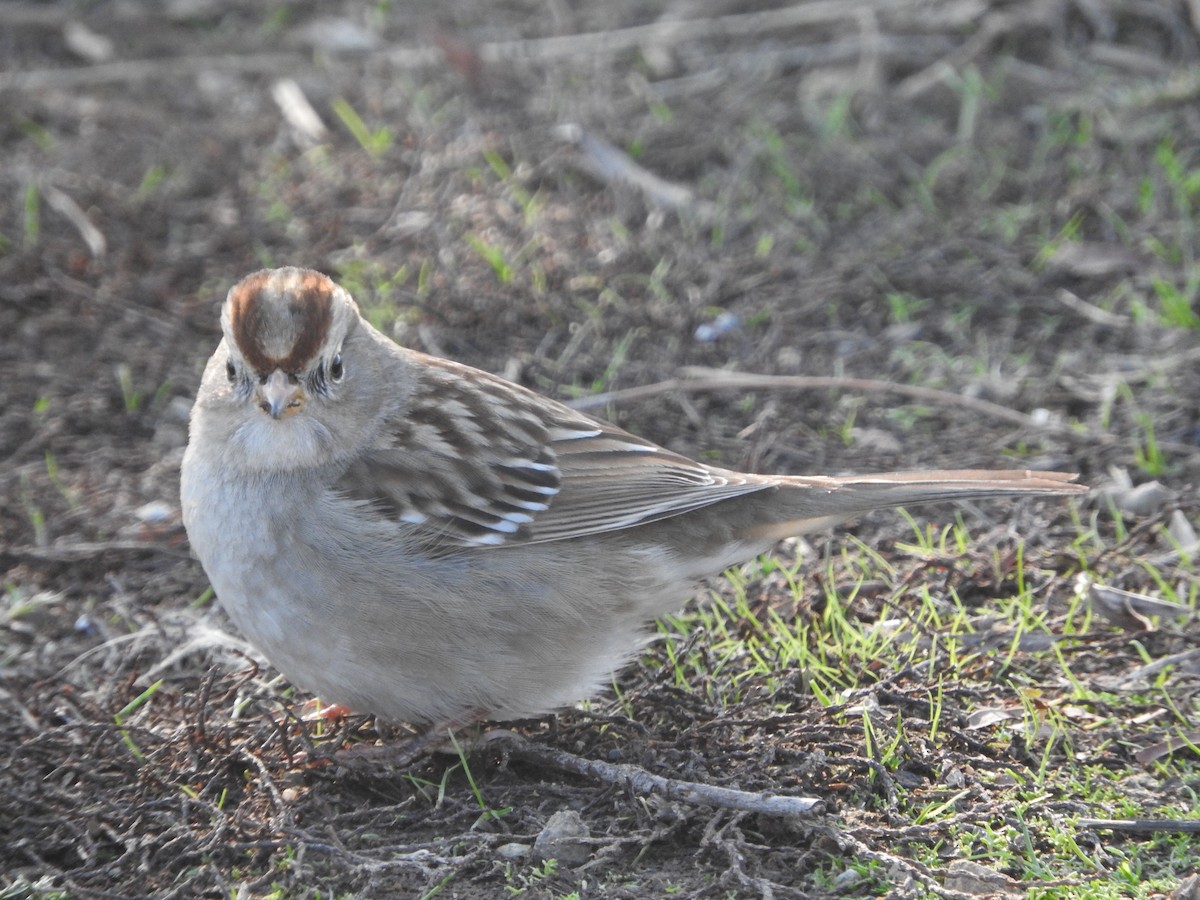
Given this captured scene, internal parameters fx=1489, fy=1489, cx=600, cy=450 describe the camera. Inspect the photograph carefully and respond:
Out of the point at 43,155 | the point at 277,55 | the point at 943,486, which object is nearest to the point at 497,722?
the point at 943,486

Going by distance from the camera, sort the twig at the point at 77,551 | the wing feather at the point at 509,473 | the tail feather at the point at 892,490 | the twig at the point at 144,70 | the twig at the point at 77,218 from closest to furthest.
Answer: the wing feather at the point at 509,473 → the tail feather at the point at 892,490 → the twig at the point at 77,551 → the twig at the point at 77,218 → the twig at the point at 144,70

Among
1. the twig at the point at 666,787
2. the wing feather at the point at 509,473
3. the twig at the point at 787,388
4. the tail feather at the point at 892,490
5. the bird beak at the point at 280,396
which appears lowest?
the twig at the point at 666,787

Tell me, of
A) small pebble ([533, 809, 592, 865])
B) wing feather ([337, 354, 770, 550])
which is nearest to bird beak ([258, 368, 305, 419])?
wing feather ([337, 354, 770, 550])

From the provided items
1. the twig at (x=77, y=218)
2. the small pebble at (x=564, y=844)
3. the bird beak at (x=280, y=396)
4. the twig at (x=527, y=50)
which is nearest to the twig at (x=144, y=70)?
the twig at (x=527, y=50)

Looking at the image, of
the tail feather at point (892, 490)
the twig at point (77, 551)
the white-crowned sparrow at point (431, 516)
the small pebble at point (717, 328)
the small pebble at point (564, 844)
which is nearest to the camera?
the small pebble at point (564, 844)

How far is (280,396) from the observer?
3.66 m

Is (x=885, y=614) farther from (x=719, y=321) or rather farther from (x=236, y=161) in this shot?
(x=236, y=161)

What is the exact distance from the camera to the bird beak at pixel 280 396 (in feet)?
12.0

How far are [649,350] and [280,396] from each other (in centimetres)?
214

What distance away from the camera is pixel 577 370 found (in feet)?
17.9

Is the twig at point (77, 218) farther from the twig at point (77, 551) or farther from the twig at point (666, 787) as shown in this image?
the twig at point (666, 787)

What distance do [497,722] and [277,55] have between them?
4.56 meters

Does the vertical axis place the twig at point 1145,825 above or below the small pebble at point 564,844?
below

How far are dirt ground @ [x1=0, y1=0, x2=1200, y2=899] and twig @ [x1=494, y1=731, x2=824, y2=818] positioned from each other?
0.13 ft
